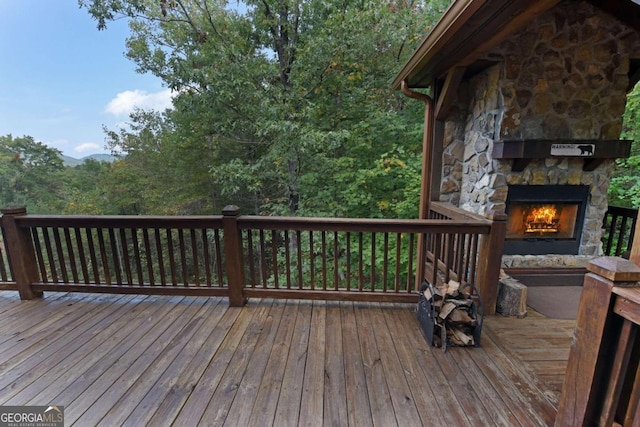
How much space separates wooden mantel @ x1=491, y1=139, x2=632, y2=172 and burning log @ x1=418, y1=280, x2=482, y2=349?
5.20 ft

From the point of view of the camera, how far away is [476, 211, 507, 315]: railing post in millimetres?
2459

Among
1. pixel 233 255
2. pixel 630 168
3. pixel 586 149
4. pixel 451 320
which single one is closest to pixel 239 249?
pixel 233 255

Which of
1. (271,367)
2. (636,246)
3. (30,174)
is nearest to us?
(636,246)

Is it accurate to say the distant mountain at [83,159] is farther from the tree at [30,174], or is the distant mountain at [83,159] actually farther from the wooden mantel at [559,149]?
the wooden mantel at [559,149]

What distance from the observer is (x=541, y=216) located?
322cm

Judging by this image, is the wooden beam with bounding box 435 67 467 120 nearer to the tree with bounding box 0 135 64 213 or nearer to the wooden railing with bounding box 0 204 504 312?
the wooden railing with bounding box 0 204 504 312

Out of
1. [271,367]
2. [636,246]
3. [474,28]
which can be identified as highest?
[474,28]

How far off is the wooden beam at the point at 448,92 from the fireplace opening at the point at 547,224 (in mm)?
1291

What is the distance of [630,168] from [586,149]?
14.1 ft

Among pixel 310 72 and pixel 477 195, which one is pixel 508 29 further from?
pixel 310 72

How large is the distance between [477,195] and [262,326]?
2719 millimetres

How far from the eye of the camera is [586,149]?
9.50ft

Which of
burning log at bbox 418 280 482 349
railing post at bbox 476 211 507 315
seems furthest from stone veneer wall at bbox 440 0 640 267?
burning log at bbox 418 280 482 349

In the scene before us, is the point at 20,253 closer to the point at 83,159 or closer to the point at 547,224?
the point at 547,224
